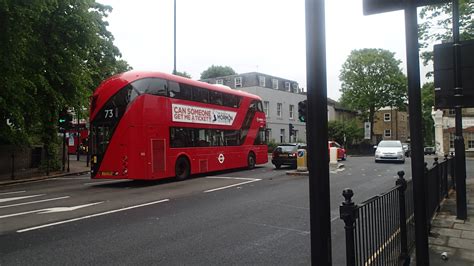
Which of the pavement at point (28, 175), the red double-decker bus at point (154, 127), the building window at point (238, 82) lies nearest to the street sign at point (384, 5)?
the red double-decker bus at point (154, 127)

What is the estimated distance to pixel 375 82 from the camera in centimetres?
5356

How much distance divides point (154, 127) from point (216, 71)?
157 feet

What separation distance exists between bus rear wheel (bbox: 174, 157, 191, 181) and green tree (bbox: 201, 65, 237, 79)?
4552 cm

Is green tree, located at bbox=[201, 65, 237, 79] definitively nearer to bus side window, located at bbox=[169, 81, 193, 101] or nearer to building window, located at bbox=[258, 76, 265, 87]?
building window, located at bbox=[258, 76, 265, 87]

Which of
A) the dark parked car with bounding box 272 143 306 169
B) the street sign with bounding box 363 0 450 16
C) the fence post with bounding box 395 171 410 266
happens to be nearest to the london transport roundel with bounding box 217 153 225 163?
the dark parked car with bounding box 272 143 306 169

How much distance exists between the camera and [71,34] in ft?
64.9

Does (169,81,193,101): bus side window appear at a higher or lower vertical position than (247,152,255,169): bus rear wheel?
higher

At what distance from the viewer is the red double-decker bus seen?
555 inches

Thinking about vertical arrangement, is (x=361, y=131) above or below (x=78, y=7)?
below

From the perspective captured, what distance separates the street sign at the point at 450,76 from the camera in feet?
22.8

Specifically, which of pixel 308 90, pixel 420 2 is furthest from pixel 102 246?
pixel 420 2

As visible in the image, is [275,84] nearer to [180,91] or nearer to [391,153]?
[391,153]

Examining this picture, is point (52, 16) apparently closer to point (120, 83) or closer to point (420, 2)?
point (120, 83)

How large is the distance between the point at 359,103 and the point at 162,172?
4405 cm
